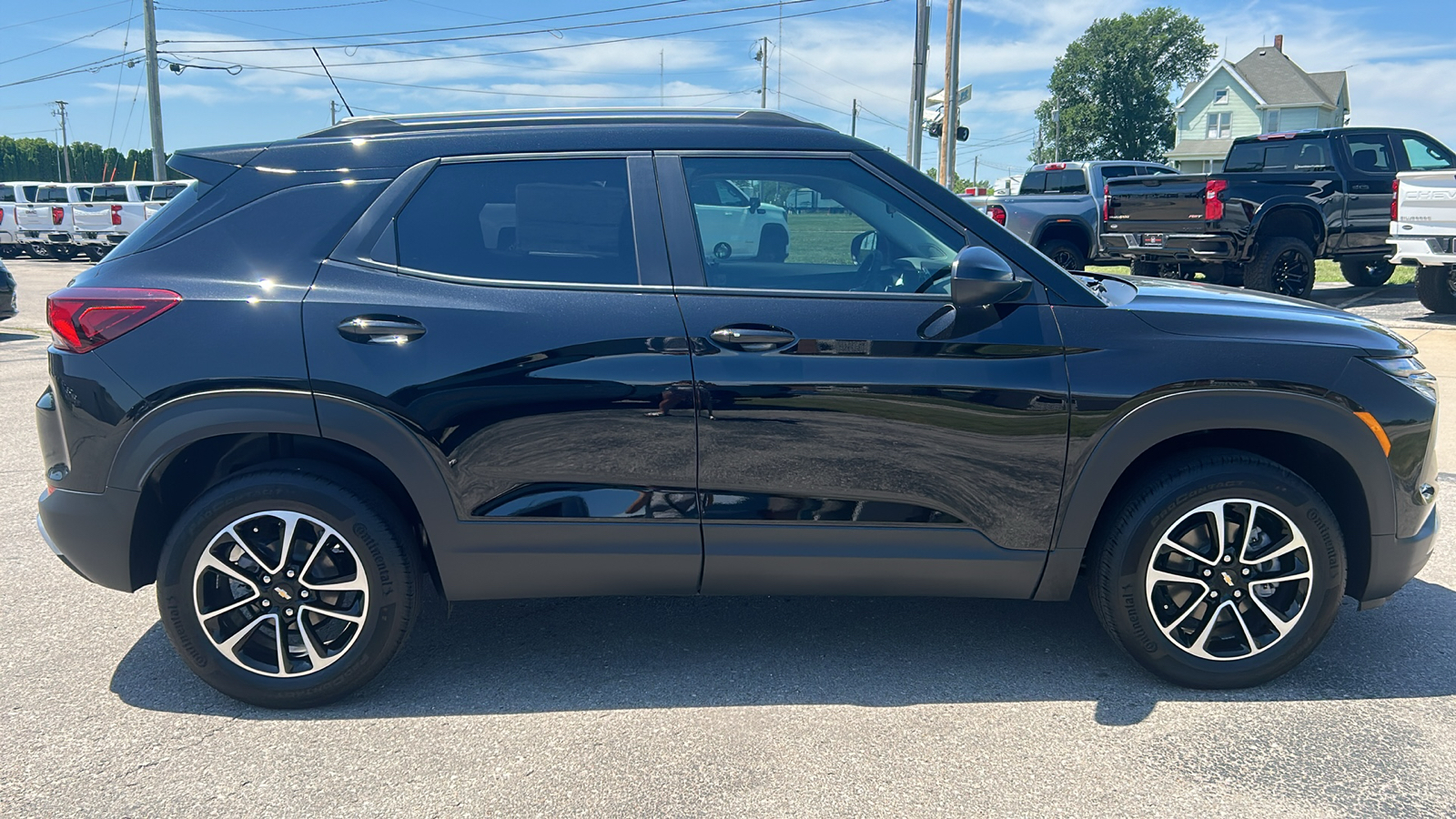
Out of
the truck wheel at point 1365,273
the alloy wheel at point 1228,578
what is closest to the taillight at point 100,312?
the alloy wheel at point 1228,578

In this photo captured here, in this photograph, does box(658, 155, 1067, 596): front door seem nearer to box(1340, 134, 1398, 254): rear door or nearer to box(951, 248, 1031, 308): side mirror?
box(951, 248, 1031, 308): side mirror

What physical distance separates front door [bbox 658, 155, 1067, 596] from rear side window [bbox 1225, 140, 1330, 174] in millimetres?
12415

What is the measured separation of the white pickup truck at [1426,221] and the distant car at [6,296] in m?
16.0

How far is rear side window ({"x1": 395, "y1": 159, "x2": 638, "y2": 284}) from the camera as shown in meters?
3.18

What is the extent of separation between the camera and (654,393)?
3064 millimetres

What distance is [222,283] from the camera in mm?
3107

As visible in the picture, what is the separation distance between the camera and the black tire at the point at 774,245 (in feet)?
10.7

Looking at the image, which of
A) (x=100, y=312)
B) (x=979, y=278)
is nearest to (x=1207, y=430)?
(x=979, y=278)

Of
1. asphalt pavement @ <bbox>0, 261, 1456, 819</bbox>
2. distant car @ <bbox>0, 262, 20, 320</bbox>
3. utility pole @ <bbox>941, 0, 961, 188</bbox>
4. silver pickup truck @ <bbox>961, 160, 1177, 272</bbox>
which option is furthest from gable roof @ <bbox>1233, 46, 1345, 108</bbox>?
asphalt pavement @ <bbox>0, 261, 1456, 819</bbox>

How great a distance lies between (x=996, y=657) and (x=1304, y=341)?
1443 mm

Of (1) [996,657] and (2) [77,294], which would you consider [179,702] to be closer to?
(2) [77,294]

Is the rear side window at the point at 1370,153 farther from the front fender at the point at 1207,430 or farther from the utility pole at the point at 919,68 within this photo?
the front fender at the point at 1207,430

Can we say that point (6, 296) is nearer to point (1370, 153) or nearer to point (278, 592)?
point (278, 592)

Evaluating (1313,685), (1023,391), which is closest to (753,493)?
(1023,391)
